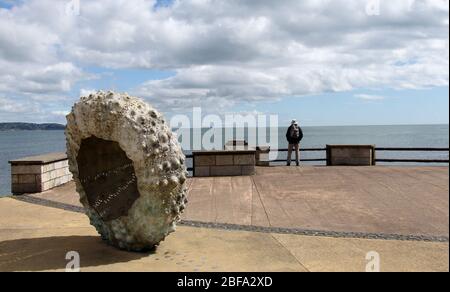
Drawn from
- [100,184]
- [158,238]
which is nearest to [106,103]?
[100,184]

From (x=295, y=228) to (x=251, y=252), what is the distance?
170 centimetres

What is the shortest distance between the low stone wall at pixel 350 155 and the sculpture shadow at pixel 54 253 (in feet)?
40.7

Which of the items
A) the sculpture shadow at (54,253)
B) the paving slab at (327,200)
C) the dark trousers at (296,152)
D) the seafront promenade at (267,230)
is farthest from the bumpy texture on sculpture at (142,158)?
the dark trousers at (296,152)

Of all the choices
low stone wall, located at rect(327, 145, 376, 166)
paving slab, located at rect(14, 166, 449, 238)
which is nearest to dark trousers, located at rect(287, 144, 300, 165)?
low stone wall, located at rect(327, 145, 376, 166)

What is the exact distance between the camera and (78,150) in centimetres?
679

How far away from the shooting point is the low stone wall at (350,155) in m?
17.4

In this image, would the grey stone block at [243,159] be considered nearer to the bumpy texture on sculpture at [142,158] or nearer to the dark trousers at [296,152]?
the dark trousers at [296,152]

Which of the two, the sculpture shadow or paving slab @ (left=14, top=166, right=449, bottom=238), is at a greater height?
paving slab @ (left=14, top=166, right=449, bottom=238)

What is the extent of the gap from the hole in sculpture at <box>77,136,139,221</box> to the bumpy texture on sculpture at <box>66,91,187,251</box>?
1.34 ft

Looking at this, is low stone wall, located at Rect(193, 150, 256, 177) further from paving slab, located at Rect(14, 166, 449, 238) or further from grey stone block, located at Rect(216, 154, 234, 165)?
paving slab, located at Rect(14, 166, 449, 238)

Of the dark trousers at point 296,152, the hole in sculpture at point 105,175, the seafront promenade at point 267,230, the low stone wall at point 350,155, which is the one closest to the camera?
the seafront promenade at point 267,230

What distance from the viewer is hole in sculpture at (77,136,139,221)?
673cm

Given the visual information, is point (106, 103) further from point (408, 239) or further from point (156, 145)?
point (408, 239)
